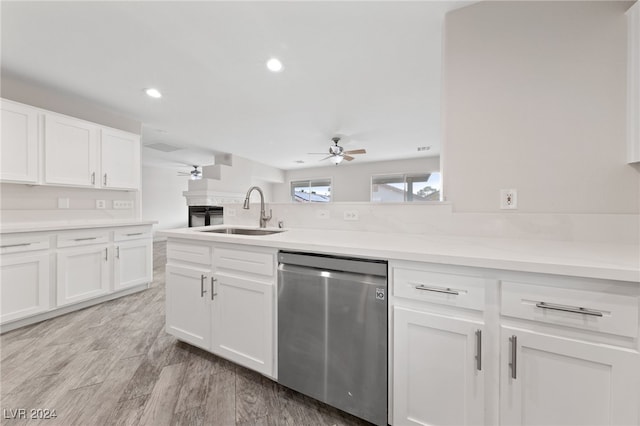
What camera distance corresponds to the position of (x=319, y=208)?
192cm

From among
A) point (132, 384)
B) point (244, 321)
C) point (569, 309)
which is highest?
point (569, 309)

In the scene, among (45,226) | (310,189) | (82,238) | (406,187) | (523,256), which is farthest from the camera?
(310,189)

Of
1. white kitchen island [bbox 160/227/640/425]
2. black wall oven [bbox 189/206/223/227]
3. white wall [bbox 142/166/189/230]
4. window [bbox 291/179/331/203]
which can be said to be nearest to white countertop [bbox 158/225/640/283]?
white kitchen island [bbox 160/227/640/425]

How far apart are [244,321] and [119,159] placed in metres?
3.02

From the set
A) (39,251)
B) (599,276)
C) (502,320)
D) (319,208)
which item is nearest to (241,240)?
(319,208)

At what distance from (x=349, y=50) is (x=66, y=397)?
3104mm

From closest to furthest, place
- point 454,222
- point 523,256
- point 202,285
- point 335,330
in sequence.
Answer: point 523,256, point 335,330, point 454,222, point 202,285

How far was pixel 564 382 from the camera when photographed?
815 millimetres

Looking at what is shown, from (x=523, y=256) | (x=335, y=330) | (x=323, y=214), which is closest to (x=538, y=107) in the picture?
(x=523, y=256)

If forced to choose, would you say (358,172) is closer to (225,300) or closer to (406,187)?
(406,187)

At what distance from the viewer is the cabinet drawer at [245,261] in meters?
1.38

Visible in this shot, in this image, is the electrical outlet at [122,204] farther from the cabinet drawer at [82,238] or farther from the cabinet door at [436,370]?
the cabinet door at [436,370]

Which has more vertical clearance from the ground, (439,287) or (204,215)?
(204,215)

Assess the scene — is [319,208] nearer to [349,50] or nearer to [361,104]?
[349,50]
